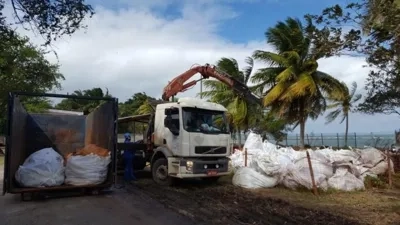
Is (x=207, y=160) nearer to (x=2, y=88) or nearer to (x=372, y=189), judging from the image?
(x=372, y=189)

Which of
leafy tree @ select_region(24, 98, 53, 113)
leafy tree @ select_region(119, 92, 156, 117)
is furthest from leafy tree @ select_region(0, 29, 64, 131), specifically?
leafy tree @ select_region(119, 92, 156, 117)

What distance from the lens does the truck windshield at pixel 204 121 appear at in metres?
11.8

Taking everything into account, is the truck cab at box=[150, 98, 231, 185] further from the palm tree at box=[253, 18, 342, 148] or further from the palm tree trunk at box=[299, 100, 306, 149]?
the palm tree trunk at box=[299, 100, 306, 149]

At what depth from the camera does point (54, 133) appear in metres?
12.4

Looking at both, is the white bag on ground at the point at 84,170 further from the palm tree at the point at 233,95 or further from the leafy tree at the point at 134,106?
the leafy tree at the point at 134,106

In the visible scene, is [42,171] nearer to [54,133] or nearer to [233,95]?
[54,133]

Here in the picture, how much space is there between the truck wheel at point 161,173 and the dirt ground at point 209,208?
610 millimetres

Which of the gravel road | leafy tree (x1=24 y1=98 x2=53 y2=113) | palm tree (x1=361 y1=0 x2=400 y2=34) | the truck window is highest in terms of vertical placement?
leafy tree (x1=24 y1=98 x2=53 y2=113)

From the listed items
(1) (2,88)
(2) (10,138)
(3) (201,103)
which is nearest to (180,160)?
(3) (201,103)

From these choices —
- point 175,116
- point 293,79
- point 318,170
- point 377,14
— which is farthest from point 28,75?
Result: point 377,14

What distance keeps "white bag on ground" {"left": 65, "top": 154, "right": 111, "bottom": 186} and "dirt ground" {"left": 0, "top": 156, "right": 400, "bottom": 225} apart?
18.2 inches

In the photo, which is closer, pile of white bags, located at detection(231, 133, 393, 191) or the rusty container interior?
the rusty container interior

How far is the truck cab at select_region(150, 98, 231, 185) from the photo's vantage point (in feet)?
37.7

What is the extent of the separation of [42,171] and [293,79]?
16765 mm
